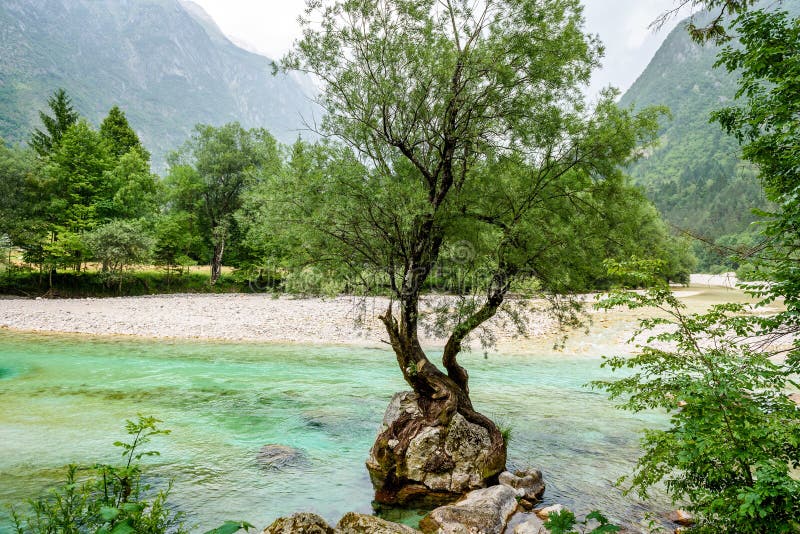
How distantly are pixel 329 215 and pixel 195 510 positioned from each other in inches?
210

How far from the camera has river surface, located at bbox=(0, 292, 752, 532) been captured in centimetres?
729

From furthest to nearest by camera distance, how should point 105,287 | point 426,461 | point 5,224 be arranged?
point 105,287
point 5,224
point 426,461

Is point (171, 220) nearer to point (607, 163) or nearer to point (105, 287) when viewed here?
point (105, 287)

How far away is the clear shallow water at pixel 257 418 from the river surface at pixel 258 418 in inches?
1.6

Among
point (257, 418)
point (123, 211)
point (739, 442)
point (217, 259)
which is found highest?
point (123, 211)

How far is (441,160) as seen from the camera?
8594 mm

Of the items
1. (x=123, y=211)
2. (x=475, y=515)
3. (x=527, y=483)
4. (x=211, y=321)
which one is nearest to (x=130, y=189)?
(x=123, y=211)

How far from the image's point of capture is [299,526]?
4.60 metres

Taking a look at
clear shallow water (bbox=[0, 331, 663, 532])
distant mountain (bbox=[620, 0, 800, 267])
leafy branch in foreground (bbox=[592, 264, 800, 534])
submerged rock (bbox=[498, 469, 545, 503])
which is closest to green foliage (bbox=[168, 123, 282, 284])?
clear shallow water (bbox=[0, 331, 663, 532])

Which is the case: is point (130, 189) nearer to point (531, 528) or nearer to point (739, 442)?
point (531, 528)

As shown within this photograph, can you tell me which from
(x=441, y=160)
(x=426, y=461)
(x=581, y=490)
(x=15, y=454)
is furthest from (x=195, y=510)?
(x=441, y=160)

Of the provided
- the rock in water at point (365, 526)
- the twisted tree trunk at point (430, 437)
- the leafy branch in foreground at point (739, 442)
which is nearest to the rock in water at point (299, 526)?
the rock in water at point (365, 526)

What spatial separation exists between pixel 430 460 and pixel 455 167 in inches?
226

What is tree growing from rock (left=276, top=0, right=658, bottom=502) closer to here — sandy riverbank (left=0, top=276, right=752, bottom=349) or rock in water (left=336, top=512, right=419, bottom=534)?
rock in water (left=336, top=512, right=419, bottom=534)
